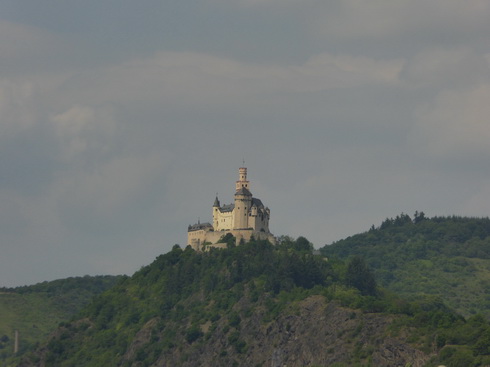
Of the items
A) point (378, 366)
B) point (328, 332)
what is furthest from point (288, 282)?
point (378, 366)

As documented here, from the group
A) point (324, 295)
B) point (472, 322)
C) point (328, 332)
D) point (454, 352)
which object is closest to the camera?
point (454, 352)

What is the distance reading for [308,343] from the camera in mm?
179250

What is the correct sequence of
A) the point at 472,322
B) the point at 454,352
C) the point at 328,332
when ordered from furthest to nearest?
the point at 328,332
the point at 472,322
the point at 454,352

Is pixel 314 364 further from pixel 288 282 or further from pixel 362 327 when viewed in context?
pixel 288 282

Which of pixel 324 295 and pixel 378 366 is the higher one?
pixel 324 295

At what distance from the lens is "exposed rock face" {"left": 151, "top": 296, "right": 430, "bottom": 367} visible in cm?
16425

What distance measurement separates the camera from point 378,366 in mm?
161000

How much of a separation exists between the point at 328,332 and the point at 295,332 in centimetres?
772

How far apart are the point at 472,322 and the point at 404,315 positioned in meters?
12.6

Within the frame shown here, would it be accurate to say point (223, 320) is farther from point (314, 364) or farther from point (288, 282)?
point (314, 364)

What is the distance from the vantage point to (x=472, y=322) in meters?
163

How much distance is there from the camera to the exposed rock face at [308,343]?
16425 centimetres

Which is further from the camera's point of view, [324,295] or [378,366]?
[324,295]

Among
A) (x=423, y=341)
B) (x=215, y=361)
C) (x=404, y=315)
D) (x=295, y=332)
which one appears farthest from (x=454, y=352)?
(x=215, y=361)
